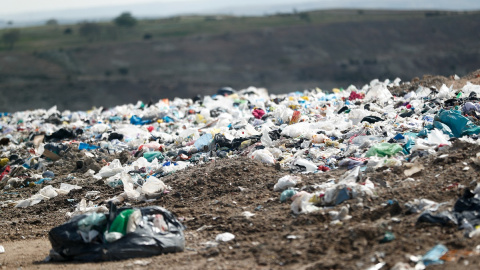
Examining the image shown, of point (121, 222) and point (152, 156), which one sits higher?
point (121, 222)

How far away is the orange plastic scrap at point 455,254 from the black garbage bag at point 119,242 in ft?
6.11

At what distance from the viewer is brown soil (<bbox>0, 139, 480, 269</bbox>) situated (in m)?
3.83

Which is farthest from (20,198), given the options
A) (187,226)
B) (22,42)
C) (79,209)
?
(22,42)

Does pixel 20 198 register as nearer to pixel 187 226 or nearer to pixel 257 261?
pixel 187 226

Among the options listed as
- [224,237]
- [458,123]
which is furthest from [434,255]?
[458,123]

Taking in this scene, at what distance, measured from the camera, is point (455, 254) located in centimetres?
352

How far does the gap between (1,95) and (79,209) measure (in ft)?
128

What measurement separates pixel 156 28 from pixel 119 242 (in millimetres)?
57690

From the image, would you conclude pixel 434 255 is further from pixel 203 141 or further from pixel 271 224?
pixel 203 141

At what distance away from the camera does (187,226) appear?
4.98m

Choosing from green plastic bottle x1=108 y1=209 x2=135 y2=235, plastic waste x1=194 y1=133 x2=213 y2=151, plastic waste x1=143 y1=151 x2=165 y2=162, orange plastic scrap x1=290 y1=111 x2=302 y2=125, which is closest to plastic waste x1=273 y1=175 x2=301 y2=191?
green plastic bottle x1=108 y1=209 x2=135 y2=235

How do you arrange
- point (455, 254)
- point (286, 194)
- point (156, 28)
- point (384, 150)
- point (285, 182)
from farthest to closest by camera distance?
point (156, 28) → point (384, 150) → point (285, 182) → point (286, 194) → point (455, 254)

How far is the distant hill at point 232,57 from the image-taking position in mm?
44500

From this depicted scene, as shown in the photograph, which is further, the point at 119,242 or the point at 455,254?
the point at 119,242
